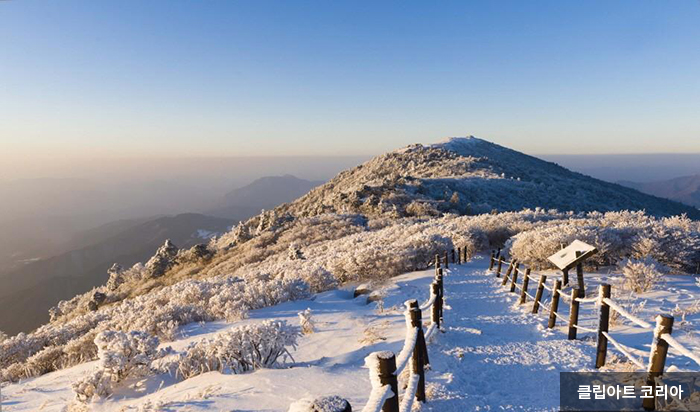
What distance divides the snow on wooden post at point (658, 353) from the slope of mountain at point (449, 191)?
85.6 ft

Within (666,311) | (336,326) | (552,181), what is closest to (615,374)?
(666,311)

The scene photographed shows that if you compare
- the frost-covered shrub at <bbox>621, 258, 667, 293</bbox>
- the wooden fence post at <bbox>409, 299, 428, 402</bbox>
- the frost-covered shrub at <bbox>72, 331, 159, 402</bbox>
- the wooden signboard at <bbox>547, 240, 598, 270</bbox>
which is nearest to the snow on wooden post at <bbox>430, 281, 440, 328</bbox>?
the wooden fence post at <bbox>409, 299, 428, 402</bbox>

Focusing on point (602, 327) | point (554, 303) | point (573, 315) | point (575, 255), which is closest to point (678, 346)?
point (602, 327)

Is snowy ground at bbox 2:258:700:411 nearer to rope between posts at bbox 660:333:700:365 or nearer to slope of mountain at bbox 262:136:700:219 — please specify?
rope between posts at bbox 660:333:700:365

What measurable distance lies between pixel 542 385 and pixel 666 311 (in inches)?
187

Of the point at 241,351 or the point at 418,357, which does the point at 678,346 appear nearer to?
the point at 418,357

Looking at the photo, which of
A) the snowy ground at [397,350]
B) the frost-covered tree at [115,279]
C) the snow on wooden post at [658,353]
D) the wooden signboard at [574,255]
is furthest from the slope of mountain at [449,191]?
the snow on wooden post at [658,353]

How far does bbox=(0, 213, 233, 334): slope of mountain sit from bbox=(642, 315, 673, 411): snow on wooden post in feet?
219

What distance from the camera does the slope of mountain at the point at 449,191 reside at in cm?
3394

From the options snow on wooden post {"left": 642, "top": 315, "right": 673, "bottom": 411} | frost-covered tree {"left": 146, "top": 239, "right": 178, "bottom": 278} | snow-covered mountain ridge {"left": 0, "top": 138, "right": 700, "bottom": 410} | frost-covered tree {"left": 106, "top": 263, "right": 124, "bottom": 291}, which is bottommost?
frost-covered tree {"left": 106, "top": 263, "right": 124, "bottom": 291}

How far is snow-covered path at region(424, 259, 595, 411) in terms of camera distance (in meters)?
4.95

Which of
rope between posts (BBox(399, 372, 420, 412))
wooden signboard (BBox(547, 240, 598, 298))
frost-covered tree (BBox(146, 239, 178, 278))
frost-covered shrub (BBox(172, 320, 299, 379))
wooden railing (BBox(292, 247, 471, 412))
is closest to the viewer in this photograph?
wooden railing (BBox(292, 247, 471, 412))

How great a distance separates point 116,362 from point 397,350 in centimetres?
481

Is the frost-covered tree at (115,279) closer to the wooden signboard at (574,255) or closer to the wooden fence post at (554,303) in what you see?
the wooden fence post at (554,303)
